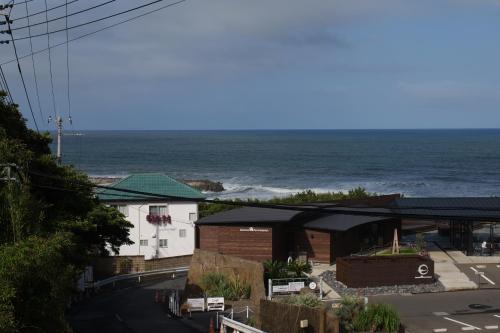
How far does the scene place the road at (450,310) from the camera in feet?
83.3

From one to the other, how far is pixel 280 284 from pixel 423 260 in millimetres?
7720

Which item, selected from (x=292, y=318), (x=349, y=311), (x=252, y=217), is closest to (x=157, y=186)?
(x=252, y=217)

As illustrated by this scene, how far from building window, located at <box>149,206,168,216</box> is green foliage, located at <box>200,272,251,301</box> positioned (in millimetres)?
17221

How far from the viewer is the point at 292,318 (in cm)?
1961

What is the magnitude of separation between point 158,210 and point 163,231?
168cm

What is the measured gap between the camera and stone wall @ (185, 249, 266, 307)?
32.5m

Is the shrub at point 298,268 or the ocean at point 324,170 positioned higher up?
the ocean at point 324,170

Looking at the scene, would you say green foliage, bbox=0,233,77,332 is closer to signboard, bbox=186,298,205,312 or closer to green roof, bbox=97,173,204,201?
signboard, bbox=186,298,205,312

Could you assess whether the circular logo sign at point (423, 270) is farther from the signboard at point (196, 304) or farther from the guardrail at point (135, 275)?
the guardrail at point (135, 275)

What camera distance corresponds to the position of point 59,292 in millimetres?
11438

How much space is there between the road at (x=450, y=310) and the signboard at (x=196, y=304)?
8.09 metres

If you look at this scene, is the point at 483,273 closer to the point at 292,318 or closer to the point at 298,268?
the point at 298,268

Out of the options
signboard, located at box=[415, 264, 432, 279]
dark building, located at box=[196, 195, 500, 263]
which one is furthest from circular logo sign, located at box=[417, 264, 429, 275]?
dark building, located at box=[196, 195, 500, 263]

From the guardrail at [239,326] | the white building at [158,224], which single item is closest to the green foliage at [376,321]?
the guardrail at [239,326]
